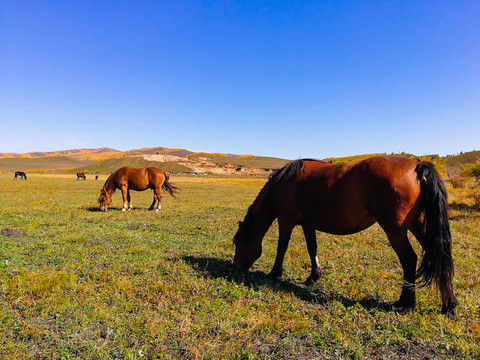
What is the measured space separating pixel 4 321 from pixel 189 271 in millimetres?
2963

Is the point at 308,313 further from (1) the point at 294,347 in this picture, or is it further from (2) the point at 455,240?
(2) the point at 455,240

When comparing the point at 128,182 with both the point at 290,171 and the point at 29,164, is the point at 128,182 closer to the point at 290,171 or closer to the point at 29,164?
the point at 290,171

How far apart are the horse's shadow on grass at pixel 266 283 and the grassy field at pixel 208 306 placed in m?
0.03

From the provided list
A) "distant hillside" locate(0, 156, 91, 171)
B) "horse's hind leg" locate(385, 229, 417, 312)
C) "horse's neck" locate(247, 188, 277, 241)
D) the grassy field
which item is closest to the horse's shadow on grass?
the grassy field

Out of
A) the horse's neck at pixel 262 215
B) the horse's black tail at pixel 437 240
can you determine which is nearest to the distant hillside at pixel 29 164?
the horse's neck at pixel 262 215

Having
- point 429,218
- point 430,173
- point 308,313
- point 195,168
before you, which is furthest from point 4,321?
point 195,168

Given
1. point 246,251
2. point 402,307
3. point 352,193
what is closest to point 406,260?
point 402,307

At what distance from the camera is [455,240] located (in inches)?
334

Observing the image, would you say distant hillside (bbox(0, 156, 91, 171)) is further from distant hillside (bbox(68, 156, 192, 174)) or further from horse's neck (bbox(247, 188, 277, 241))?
horse's neck (bbox(247, 188, 277, 241))

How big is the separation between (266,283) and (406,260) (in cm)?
257

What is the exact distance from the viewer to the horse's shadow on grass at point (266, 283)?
14.0ft

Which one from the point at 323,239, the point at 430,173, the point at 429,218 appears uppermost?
the point at 430,173

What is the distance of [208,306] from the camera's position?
3.96m

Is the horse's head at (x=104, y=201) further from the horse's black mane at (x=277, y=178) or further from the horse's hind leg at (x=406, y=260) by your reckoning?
the horse's hind leg at (x=406, y=260)
